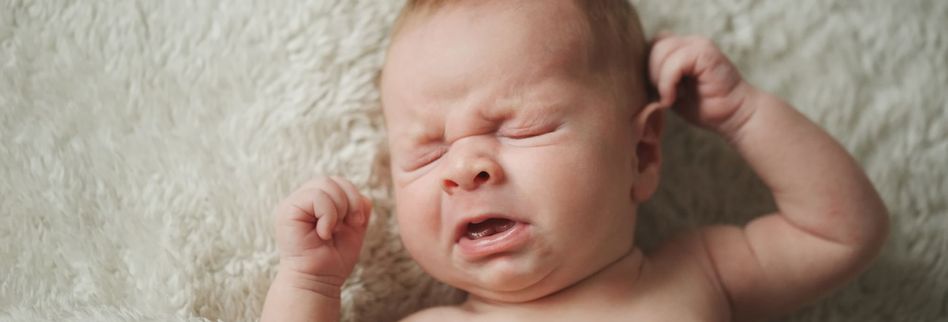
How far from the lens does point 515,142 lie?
41.1 inches

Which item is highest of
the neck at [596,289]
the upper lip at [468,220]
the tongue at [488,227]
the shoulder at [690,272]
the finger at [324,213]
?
the finger at [324,213]

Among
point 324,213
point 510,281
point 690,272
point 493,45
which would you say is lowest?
point 690,272

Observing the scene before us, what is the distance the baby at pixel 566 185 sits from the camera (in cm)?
103

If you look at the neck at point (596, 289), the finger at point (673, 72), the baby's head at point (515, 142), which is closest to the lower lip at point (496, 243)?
the baby's head at point (515, 142)

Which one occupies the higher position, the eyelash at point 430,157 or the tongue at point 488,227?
the eyelash at point 430,157

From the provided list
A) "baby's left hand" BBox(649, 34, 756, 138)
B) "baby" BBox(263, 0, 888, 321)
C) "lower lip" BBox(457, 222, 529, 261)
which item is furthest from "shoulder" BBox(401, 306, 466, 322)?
"baby's left hand" BBox(649, 34, 756, 138)

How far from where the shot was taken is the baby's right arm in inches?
43.2

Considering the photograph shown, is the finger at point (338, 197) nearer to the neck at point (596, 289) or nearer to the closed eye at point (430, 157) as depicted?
the closed eye at point (430, 157)

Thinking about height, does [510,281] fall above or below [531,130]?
below

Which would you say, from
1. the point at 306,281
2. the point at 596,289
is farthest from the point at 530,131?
the point at 306,281

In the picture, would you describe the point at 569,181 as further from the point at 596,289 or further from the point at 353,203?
the point at 353,203

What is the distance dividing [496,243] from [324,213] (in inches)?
8.0

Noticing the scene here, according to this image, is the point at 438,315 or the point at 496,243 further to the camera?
the point at 438,315

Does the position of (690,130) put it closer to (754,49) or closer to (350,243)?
(754,49)
